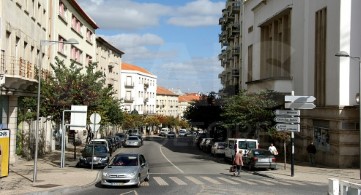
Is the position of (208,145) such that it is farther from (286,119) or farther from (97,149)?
(286,119)

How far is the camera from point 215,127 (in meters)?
73.2

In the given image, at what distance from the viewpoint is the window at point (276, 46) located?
148ft

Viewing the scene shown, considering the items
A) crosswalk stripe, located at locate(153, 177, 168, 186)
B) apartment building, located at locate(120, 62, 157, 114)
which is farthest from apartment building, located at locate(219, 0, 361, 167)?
apartment building, located at locate(120, 62, 157, 114)

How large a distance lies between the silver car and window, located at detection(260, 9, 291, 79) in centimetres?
2521

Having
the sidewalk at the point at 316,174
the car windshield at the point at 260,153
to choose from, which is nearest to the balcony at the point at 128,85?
the sidewalk at the point at 316,174

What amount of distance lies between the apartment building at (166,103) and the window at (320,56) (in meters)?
120

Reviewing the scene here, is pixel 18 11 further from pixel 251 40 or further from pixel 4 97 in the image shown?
pixel 251 40

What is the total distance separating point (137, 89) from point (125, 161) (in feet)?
344

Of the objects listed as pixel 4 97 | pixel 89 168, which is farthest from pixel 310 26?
pixel 4 97

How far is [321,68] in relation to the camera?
36625mm

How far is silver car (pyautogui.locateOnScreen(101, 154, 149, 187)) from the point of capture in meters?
20.7

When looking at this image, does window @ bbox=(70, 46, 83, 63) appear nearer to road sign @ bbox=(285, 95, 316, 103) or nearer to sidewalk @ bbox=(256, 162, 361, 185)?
sidewalk @ bbox=(256, 162, 361, 185)

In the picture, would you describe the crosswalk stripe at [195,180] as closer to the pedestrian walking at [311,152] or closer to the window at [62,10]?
the pedestrian walking at [311,152]

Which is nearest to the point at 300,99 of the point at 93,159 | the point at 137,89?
the point at 93,159
